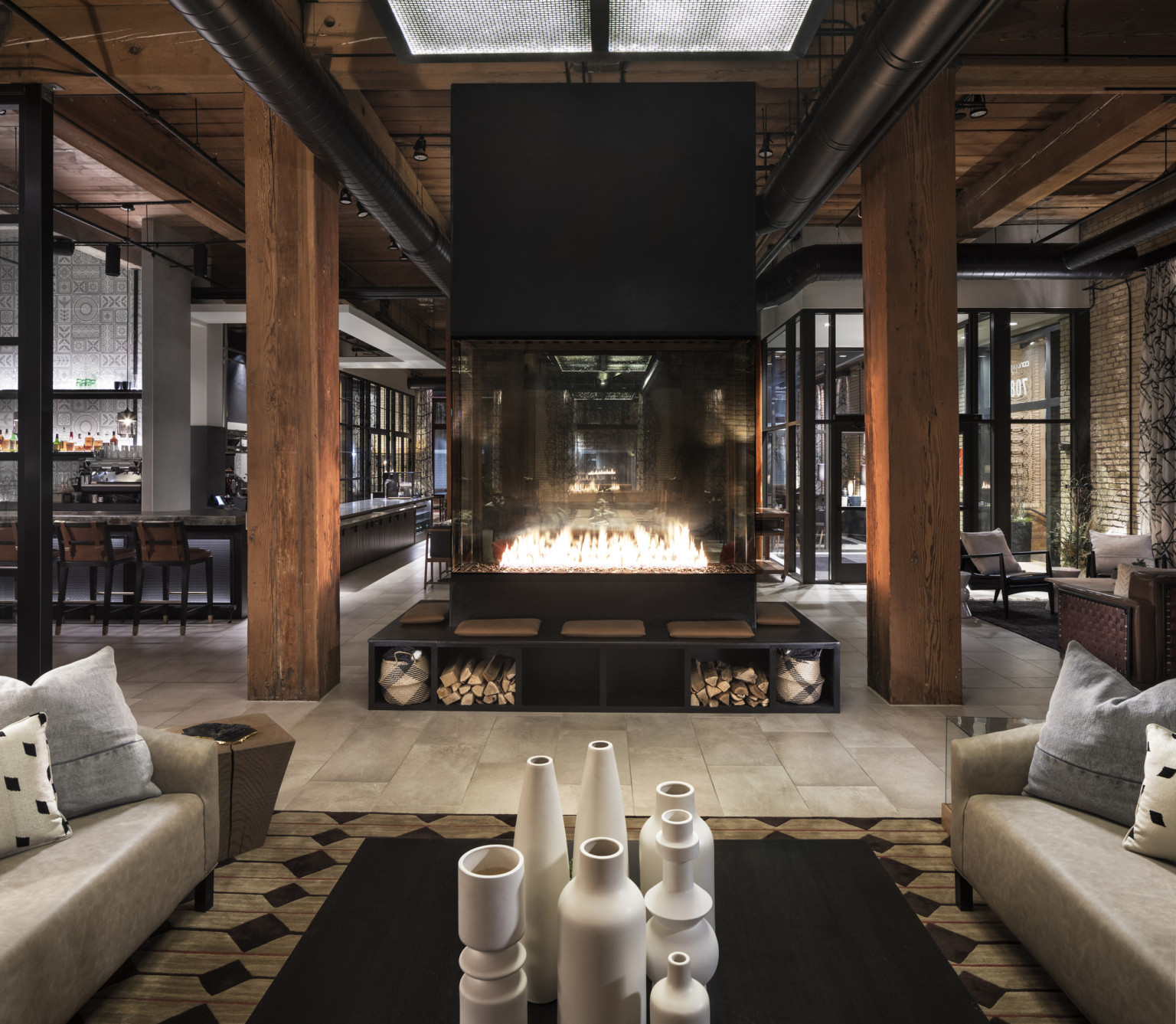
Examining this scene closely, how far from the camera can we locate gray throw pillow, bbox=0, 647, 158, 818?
6.40 ft

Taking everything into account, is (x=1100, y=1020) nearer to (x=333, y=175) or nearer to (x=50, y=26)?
(x=333, y=175)

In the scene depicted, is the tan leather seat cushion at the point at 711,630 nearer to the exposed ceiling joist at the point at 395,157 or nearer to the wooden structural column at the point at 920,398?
the wooden structural column at the point at 920,398

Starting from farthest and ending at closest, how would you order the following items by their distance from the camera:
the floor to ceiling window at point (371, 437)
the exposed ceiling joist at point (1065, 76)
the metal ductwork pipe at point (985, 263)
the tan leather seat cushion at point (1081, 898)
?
the floor to ceiling window at point (371, 437), the metal ductwork pipe at point (985, 263), the exposed ceiling joist at point (1065, 76), the tan leather seat cushion at point (1081, 898)

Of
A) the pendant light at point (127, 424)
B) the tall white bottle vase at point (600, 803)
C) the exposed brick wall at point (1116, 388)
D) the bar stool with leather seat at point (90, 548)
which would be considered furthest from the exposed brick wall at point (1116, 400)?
the pendant light at point (127, 424)

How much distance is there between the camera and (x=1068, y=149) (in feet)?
19.0

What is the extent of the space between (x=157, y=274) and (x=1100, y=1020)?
9.33m

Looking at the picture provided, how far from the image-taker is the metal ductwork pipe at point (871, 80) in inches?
109

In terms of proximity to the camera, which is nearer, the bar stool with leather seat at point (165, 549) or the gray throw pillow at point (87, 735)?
the gray throw pillow at point (87, 735)

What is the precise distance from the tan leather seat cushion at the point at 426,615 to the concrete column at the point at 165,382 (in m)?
4.49

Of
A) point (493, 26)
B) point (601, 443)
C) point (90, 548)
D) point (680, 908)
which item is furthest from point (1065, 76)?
point (90, 548)

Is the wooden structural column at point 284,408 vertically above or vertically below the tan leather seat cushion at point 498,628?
above

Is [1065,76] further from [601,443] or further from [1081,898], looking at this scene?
[1081,898]

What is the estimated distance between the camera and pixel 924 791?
313cm

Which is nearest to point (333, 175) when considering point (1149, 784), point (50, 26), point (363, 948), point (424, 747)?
point (50, 26)
